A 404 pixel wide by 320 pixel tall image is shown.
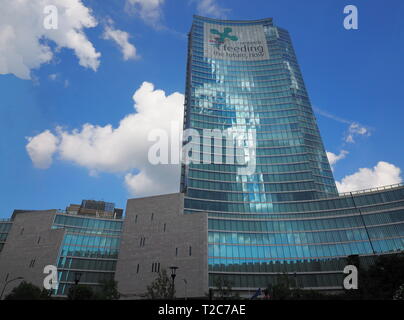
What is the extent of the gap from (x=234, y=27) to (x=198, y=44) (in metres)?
28.5

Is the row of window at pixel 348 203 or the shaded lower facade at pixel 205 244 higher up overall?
the row of window at pixel 348 203

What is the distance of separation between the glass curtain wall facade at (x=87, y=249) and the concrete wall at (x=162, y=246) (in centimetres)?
755

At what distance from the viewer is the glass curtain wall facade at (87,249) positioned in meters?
72.7

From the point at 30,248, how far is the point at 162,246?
38.9 metres

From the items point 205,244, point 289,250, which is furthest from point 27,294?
point 289,250

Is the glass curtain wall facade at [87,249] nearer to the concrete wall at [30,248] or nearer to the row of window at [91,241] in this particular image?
the row of window at [91,241]

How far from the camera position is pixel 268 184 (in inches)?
3819

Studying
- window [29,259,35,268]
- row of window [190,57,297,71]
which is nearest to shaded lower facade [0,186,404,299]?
window [29,259,35,268]

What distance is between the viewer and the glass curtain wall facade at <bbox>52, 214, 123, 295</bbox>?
2862 inches

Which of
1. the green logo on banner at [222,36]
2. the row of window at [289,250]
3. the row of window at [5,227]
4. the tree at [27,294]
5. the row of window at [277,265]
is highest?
the green logo on banner at [222,36]

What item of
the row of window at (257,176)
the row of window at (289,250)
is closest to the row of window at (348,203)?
the row of window at (289,250)

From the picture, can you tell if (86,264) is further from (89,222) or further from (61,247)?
(89,222)

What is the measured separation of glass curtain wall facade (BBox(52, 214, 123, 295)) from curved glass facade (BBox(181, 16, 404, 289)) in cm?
2591
